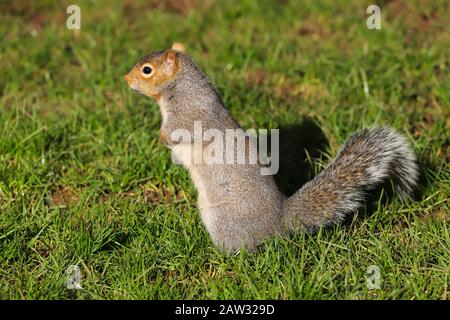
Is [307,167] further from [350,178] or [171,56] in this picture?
[171,56]

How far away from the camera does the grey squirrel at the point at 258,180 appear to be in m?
3.32

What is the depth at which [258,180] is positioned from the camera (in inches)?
132

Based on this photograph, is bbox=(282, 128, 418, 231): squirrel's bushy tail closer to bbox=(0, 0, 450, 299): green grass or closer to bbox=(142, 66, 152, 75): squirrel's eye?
bbox=(0, 0, 450, 299): green grass

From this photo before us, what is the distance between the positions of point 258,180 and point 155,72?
2.63 ft

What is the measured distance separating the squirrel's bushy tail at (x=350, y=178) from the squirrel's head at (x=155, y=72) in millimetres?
872

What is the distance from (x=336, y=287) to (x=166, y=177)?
4.39ft

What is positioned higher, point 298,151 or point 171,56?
point 171,56

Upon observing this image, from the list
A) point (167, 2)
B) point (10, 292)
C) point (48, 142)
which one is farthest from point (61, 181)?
point (167, 2)

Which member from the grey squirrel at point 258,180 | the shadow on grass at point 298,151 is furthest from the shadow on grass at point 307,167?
the grey squirrel at point 258,180

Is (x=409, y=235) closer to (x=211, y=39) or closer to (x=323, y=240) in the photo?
(x=323, y=240)

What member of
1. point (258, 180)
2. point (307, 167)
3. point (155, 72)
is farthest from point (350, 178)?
point (155, 72)

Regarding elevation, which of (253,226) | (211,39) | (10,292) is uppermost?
(211,39)

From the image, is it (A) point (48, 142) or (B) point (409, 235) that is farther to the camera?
(A) point (48, 142)

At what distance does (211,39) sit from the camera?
17.6ft
